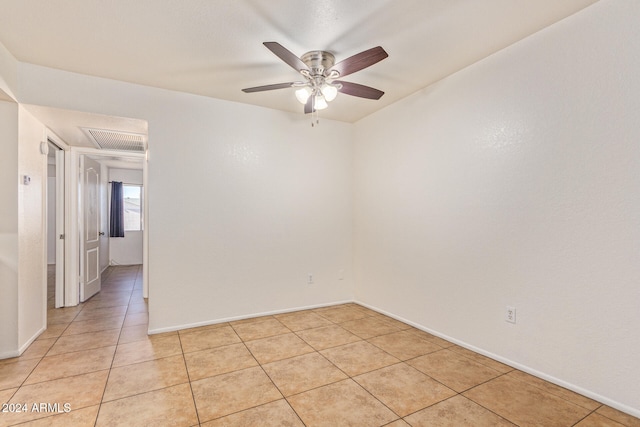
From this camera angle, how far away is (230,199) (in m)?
3.58

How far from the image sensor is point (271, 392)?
213 centimetres

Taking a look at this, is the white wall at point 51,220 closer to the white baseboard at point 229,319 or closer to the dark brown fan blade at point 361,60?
the white baseboard at point 229,319

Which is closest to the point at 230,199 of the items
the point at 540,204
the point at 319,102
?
the point at 319,102

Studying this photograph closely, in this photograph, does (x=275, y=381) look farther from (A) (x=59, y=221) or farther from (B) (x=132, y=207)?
(B) (x=132, y=207)

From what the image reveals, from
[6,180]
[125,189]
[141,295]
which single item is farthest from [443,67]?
[125,189]

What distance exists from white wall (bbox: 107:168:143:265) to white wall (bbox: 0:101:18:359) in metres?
5.44

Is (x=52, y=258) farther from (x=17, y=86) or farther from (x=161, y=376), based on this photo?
(x=161, y=376)

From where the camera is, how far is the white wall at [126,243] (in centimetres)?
752

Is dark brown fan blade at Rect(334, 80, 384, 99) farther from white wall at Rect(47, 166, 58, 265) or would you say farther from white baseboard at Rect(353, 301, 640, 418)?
white wall at Rect(47, 166, 58, 265)

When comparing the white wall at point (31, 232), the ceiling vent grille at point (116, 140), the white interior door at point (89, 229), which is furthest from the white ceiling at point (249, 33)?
the white interior door at point (89, 229)

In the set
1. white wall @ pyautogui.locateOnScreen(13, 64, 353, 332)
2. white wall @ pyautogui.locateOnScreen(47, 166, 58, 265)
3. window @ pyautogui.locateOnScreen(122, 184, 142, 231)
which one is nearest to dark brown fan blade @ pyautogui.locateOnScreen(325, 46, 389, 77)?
white wall @ pyautogui.locateOnScreen(13, 64, 353, 332)

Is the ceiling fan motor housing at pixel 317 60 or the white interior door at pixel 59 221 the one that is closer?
the ceiling fan motor housing at pixel 317 60

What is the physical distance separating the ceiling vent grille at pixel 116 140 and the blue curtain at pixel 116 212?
10.4 feet

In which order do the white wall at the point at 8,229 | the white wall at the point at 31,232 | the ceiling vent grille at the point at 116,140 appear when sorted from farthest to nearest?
the ceiling vent grille at the point at 116,140 < the white wall at the point at 31,232 < the white wall at the point at 8,229
